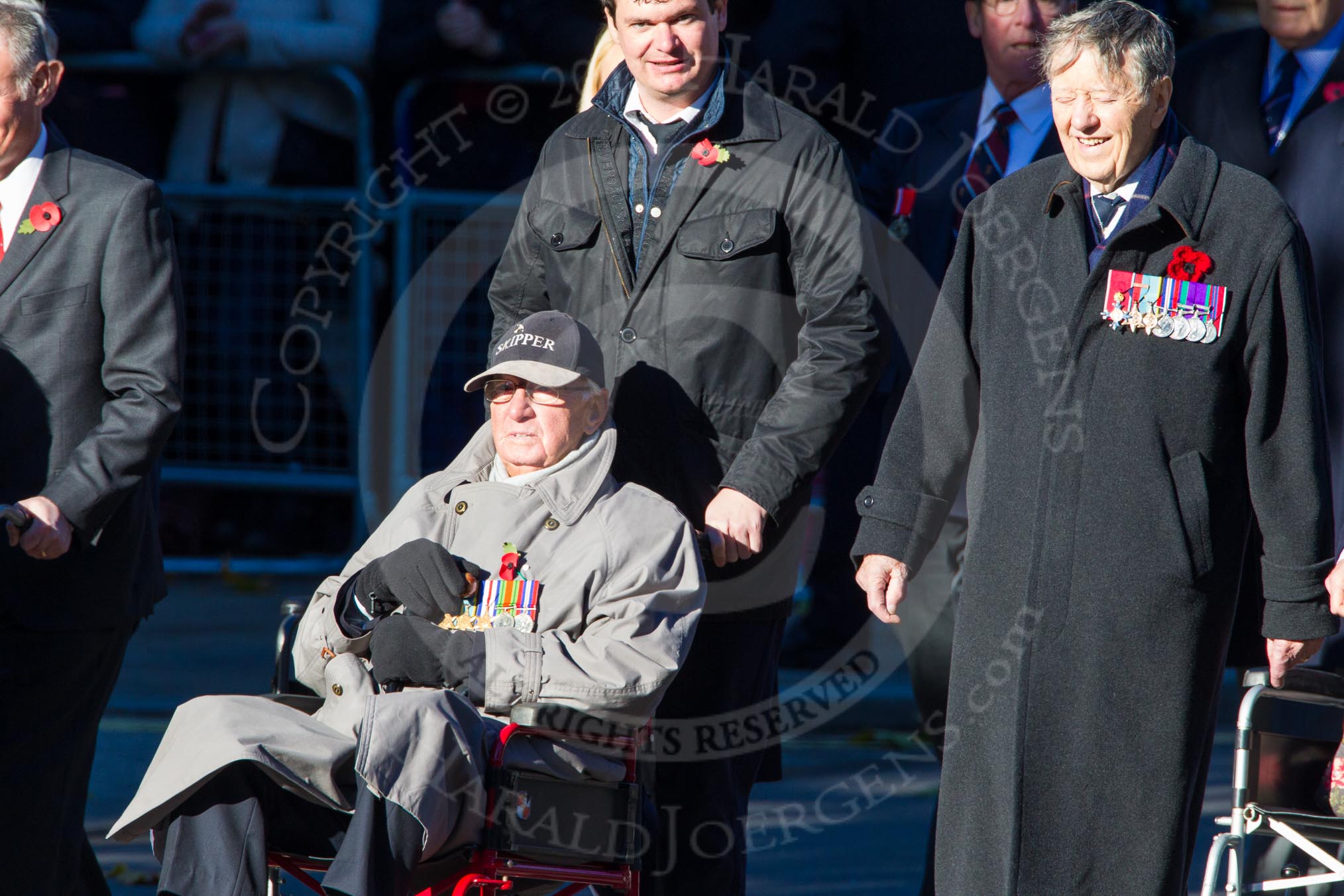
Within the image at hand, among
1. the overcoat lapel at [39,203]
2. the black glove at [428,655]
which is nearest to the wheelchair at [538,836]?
the black glove at [428,655]

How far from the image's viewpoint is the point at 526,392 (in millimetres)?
3797

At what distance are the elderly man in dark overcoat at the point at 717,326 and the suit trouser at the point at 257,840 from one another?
76 cm

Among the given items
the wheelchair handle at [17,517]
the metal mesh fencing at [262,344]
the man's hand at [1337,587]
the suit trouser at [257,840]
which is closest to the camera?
the suit trouser at [257,840]

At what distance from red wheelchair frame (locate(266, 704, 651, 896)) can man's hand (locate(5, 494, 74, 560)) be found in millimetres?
755

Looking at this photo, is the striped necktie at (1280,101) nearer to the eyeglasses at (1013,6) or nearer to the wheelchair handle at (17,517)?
the eyeglasses at (1013,6)

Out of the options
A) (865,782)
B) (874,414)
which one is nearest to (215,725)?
(865,782)

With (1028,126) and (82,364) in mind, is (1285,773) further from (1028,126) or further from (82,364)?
(82,364)

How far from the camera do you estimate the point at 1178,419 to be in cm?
332

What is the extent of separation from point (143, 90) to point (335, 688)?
17.3ft

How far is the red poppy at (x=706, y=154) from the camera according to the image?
3.91m

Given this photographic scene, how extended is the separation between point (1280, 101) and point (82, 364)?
10.4 ft

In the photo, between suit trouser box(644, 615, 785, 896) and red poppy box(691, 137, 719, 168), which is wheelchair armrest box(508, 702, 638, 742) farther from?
red poppy box(691, 137, 719, 168)

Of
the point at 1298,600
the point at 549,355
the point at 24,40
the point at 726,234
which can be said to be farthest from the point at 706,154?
the point at 1298,600

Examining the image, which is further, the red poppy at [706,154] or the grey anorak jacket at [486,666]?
the red poppy at [706,154]
